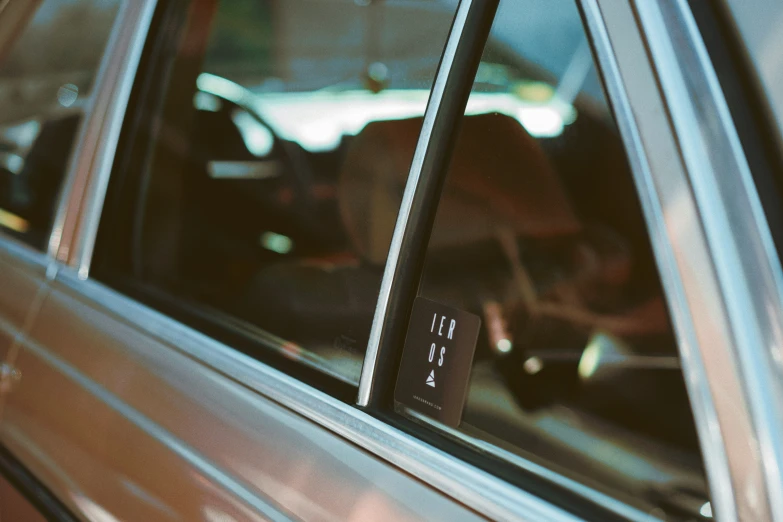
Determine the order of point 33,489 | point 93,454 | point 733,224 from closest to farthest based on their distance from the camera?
point 733,224 → point 93,454 → point 33,489

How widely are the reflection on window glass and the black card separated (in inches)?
1.2

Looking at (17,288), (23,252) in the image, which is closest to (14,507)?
(17,288)

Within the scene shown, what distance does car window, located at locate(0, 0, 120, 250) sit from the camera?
202 centimetres

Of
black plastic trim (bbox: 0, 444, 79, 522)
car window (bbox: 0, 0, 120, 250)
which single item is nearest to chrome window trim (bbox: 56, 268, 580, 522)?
black plastic trim (bbox: 0, 444, 79, 522)

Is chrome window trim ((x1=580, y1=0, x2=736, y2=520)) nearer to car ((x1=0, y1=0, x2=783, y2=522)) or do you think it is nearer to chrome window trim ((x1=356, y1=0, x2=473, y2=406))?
car ((x1=0, y1=0, x2=783, y2=522))

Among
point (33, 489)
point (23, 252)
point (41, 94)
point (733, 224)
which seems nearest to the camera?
point (733, 224)

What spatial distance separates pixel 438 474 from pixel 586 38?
1.87 feet

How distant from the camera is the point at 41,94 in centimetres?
238

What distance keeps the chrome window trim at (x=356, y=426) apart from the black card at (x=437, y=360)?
6cm

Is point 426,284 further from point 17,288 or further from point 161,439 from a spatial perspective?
point 17,288

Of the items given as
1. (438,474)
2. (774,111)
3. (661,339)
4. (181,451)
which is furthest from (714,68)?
(181,451)

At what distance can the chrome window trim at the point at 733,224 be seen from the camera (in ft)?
2.31

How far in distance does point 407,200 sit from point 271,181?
1873 millimetres

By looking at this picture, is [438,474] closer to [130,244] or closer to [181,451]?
[181,451]
